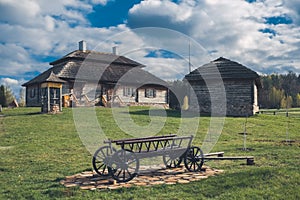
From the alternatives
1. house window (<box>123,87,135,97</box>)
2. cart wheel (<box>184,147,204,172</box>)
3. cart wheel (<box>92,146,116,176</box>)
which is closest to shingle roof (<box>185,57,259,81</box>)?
house window (<box>123,87,135,97</box>)

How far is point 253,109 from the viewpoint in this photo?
27219 millimetres

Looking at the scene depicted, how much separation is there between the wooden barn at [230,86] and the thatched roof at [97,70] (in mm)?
6111

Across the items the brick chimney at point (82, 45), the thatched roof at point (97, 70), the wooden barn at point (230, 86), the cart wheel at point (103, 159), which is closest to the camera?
the cart wheel at point (103, 159)

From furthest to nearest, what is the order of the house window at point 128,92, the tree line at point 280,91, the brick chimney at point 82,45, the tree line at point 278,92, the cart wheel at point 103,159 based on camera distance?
the tree line at point 280,91
the tree line at point 278,92
the brick chimney at point 82,45
the house window at point 128,92
the cart wheel at point 103,159

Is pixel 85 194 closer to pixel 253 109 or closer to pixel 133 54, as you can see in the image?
pixel 133 54

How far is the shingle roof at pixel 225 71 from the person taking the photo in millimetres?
27175

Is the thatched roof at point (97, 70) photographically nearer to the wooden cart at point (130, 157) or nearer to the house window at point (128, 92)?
the house window at point (128, 92)

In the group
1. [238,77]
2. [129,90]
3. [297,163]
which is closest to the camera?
[297,163]

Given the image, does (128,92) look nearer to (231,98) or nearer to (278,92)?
(231,98)

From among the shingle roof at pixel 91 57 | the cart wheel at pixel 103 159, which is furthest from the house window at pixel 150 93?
the cart wheel at pixel 103 159

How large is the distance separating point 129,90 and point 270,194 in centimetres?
2803

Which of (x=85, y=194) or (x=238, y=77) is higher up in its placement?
(x=238, y=77)

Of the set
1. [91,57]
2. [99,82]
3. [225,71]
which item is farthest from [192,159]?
[91,57]

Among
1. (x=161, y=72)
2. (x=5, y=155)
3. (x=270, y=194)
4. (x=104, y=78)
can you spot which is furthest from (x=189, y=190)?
(x=104, y=78)
